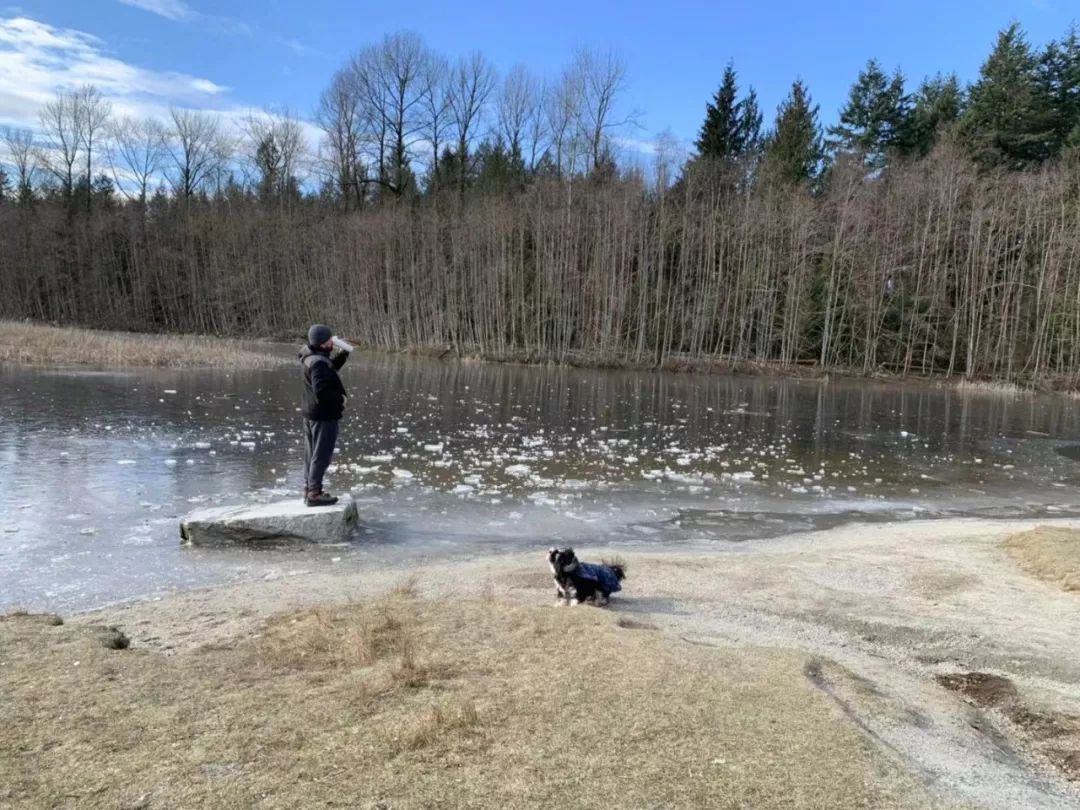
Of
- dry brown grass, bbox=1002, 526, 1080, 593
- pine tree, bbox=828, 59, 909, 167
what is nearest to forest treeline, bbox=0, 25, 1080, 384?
pine tree, bbox=828, 59, 909, 167

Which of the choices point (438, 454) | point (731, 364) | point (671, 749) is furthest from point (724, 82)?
point (671, 749)

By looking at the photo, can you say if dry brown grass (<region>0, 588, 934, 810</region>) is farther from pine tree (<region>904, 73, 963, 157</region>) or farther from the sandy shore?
pine tree (<region>904, 73, 963, 157</region>)

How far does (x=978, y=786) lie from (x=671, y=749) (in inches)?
54.8

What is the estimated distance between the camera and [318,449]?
376 inches

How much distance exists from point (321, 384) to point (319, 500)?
138 centimetres

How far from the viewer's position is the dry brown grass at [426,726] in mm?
3154

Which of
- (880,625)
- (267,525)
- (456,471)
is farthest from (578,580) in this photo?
(456,471)

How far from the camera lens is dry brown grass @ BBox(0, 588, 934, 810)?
10.3ft

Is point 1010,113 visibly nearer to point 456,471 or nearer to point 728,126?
point 728,126

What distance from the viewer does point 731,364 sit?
154 feet

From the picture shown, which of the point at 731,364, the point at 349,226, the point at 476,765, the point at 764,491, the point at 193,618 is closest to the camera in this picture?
the point at 476,765

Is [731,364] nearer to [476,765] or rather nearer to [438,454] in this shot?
[438,454]

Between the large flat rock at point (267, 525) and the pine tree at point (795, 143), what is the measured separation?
49134 millimetres

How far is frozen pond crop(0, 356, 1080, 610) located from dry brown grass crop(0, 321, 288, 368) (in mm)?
3601
